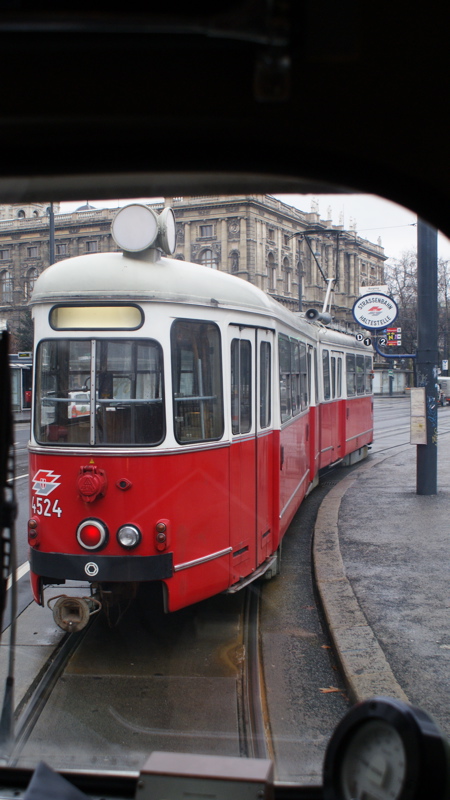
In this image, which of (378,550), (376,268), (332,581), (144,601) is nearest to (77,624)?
(144,601)

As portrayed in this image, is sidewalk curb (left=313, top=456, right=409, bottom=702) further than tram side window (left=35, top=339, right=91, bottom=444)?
No

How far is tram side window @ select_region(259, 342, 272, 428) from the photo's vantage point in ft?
20.4

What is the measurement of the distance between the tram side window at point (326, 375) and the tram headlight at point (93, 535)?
8135mm

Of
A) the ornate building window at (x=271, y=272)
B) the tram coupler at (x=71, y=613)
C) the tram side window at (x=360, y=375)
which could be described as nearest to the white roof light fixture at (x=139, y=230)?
the ornate building window at (x=271, y=272)

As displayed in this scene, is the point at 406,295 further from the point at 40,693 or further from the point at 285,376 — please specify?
the point at 40,693

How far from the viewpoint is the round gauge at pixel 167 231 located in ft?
14.4

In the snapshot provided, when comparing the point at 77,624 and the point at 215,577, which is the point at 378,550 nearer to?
the point at 215,577

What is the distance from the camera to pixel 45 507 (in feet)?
16.2

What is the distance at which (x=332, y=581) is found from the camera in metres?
6.69

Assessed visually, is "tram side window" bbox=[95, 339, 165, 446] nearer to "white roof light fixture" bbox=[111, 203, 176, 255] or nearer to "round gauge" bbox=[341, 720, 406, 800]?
"white roof light fixture" bbox=[111, 203, 176, 255]

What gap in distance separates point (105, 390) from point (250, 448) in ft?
5.05

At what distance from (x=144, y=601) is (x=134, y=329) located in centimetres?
258

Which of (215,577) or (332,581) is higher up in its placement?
(215,577)

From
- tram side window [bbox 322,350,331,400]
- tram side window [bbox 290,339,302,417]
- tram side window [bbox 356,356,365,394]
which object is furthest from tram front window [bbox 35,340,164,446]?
Result: tram side window [bbox 356,356,365,394]
